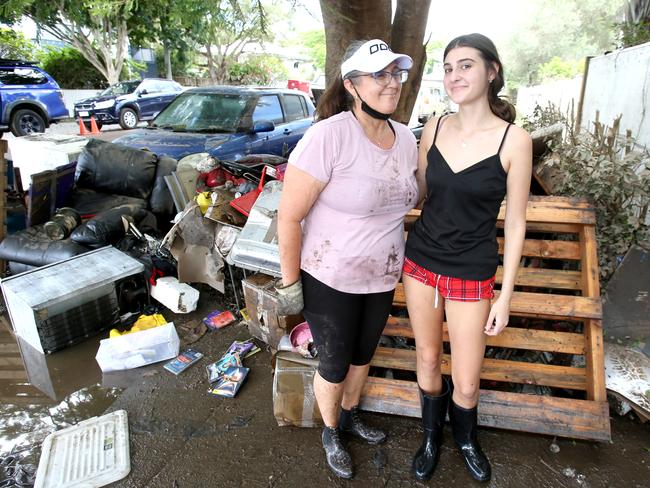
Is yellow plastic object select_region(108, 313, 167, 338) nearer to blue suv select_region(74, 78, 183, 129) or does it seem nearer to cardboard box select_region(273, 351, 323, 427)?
cardboard box select_region(273, 351, 323, 427)

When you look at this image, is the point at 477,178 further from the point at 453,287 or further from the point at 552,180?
the point at 552,180

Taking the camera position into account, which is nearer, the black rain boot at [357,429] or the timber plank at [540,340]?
the black rain boot at [357,429]

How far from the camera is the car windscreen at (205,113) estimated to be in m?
6.01

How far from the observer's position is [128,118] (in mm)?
14789

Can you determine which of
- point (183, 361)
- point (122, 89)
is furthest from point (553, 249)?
point (122, 89)

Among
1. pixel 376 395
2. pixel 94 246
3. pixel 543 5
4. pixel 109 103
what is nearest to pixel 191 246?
pixel 94 246

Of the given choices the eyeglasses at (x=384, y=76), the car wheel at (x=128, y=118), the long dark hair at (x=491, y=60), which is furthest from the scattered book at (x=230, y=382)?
the car wheel at (x=128, y=118)

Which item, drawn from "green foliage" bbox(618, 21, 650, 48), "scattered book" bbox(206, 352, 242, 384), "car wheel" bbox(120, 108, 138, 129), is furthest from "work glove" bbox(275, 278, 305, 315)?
"car wheel" bbox(120, 108, 138, 129)

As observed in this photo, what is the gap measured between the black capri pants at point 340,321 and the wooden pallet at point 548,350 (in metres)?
0.66

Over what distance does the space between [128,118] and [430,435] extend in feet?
50.8

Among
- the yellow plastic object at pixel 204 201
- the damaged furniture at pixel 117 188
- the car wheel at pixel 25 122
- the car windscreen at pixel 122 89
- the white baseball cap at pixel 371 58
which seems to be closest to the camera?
the white baseball cap at pixel 371 58

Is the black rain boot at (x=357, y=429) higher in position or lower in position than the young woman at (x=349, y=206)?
lower

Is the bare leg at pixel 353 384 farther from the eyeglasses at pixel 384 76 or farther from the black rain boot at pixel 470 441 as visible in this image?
the eyeglasses at pixel 384 76

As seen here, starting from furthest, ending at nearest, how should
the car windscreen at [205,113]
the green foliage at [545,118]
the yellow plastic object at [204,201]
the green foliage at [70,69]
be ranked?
the green foliage at [70,69] < the car windscreen at [205,113] < the green foliage at [545,118] < the yellow plastic object at [204,201]
